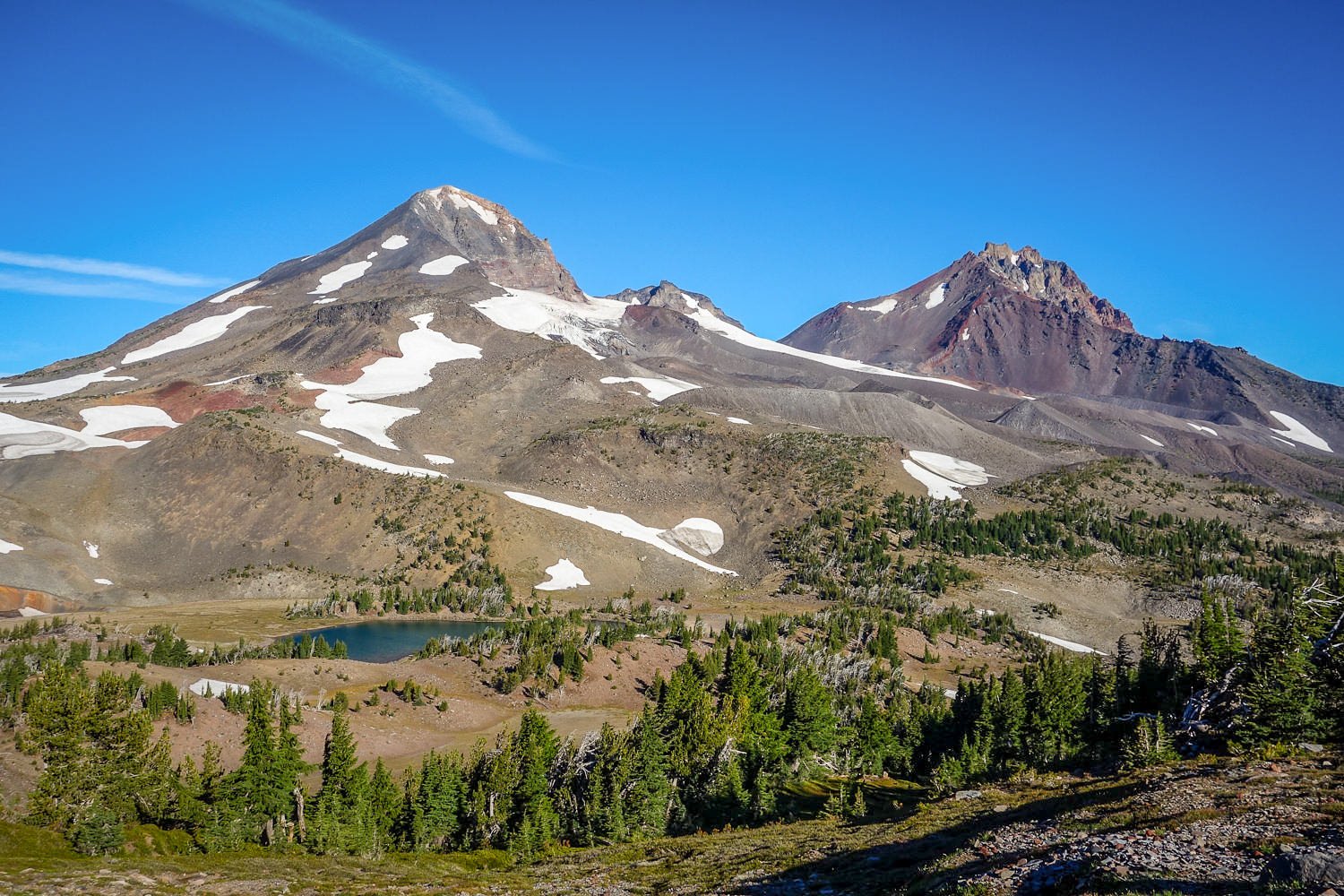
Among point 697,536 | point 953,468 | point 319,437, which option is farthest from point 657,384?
point 319,437

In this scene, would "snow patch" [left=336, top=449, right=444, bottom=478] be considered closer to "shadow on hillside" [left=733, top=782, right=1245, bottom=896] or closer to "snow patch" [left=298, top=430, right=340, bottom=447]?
"snow patch" [left=298, top=430, right=340, bottom=447]

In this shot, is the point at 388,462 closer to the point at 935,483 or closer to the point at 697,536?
the point at 697,536

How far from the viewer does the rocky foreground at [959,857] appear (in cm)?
1595

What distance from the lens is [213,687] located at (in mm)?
52188

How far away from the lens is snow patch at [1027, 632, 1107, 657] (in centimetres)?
8462

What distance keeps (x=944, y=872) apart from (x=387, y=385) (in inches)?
6314

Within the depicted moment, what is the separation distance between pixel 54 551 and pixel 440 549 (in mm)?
42288

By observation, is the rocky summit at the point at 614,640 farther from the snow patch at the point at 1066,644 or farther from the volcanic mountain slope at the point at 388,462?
the volcanic mountain slope at the point at 388,462

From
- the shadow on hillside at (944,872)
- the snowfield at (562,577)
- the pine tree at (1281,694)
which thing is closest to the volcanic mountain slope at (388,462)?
the snowfield at (562,577)

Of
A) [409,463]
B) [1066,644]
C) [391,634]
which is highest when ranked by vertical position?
[409,463]

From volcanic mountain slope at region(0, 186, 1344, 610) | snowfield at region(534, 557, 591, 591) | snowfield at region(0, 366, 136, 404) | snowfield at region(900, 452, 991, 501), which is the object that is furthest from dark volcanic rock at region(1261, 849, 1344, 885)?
snowfield at region(0, 366, 136, 404)

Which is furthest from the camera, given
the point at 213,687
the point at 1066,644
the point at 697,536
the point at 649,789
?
the point at 697,536

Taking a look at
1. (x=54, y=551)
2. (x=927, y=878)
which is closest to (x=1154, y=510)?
(x=927, y=878)

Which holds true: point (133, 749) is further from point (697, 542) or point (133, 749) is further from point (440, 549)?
point (697, 542)
